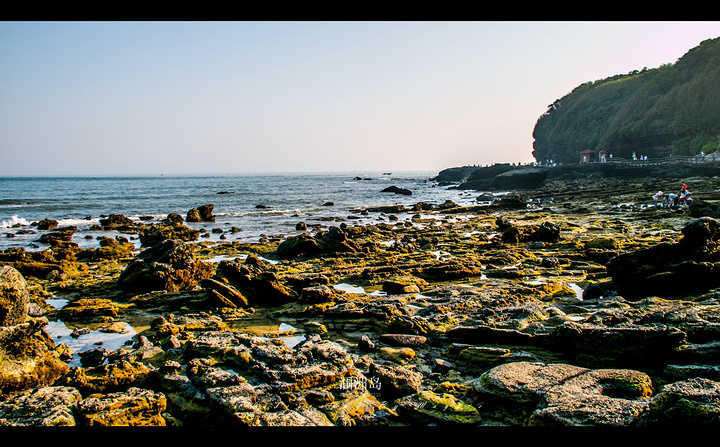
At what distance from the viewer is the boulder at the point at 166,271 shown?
39.7 feet

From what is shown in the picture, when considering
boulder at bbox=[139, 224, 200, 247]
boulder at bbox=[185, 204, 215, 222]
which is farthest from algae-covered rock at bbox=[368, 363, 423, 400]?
boulder at bbox=[185, 204, 215, 222]

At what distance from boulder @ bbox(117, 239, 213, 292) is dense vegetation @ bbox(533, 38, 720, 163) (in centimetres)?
7528

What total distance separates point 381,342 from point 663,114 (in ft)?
288

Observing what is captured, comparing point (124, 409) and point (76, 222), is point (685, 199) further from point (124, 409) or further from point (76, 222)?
point (76, 222)

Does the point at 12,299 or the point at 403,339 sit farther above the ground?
the point at 12,299

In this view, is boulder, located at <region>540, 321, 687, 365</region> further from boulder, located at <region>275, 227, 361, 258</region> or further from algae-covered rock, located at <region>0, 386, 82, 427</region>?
boulder, located at <region>275, 227, 361, 258</region>

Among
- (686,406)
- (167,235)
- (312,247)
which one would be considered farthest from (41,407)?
(167,235)

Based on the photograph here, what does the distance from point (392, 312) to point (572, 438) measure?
291 inches

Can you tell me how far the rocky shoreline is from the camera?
5004 mm

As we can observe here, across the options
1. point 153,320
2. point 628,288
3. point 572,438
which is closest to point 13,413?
point 153,320

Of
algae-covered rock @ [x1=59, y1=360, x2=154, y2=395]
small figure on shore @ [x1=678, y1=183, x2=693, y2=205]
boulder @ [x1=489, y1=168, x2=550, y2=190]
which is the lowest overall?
algae-covered rock @ [x1=59, y1=360, x2=154, y2=395]

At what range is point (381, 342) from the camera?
7762mm

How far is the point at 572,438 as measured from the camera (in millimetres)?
1728

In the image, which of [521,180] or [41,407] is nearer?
[41,407]
